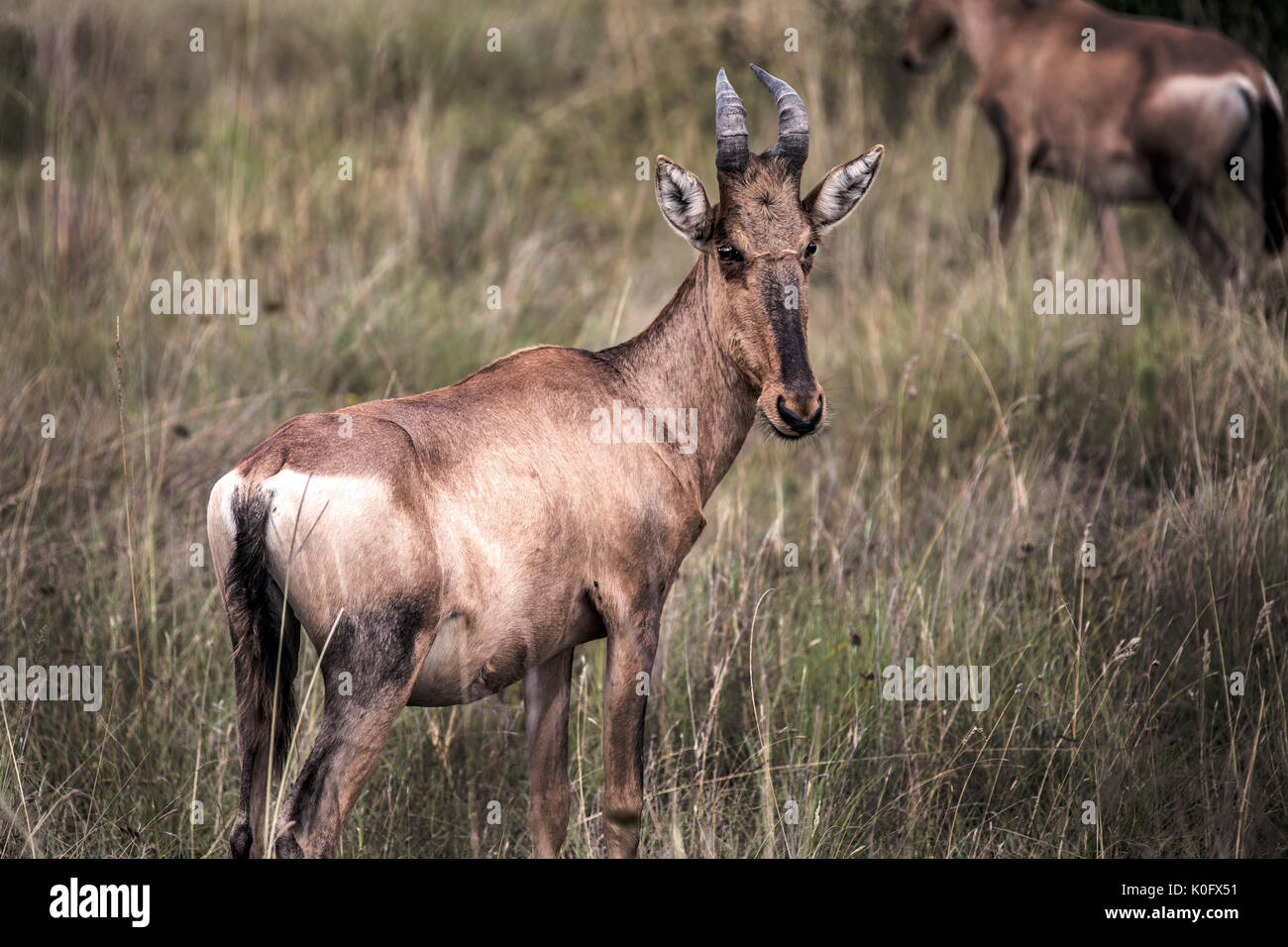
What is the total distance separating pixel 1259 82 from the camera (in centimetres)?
926

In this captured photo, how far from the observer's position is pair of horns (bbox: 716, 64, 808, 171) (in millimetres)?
4379

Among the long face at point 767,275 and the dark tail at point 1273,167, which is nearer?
the long face at point 767,275

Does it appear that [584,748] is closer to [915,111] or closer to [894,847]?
[894,847]

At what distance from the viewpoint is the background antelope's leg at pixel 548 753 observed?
15.2 feet

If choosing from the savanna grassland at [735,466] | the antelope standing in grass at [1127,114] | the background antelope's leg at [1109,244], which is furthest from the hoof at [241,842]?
the background antelope's leg at [1109,244]

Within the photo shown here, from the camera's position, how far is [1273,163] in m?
9.33

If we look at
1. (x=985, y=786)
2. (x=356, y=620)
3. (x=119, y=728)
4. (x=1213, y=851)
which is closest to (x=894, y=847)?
(x=985, y=786)

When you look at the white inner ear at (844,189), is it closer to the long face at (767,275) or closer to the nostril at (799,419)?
the long face at (767,275)

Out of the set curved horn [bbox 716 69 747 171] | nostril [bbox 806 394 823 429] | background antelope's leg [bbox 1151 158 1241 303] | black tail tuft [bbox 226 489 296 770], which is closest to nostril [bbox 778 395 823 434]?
nostril [bbox 806 394 823 429]

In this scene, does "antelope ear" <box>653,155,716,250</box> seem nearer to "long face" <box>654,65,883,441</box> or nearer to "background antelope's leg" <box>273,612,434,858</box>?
"long face" <box>654,65,883,441</box>

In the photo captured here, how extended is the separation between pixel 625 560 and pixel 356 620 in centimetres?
95

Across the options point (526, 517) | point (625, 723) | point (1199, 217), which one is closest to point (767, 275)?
point (526, 517)

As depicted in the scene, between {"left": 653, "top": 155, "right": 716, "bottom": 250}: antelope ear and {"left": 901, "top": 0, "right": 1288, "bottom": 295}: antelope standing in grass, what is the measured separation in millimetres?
5498

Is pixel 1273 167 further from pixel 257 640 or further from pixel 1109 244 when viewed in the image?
pixel 257 640
